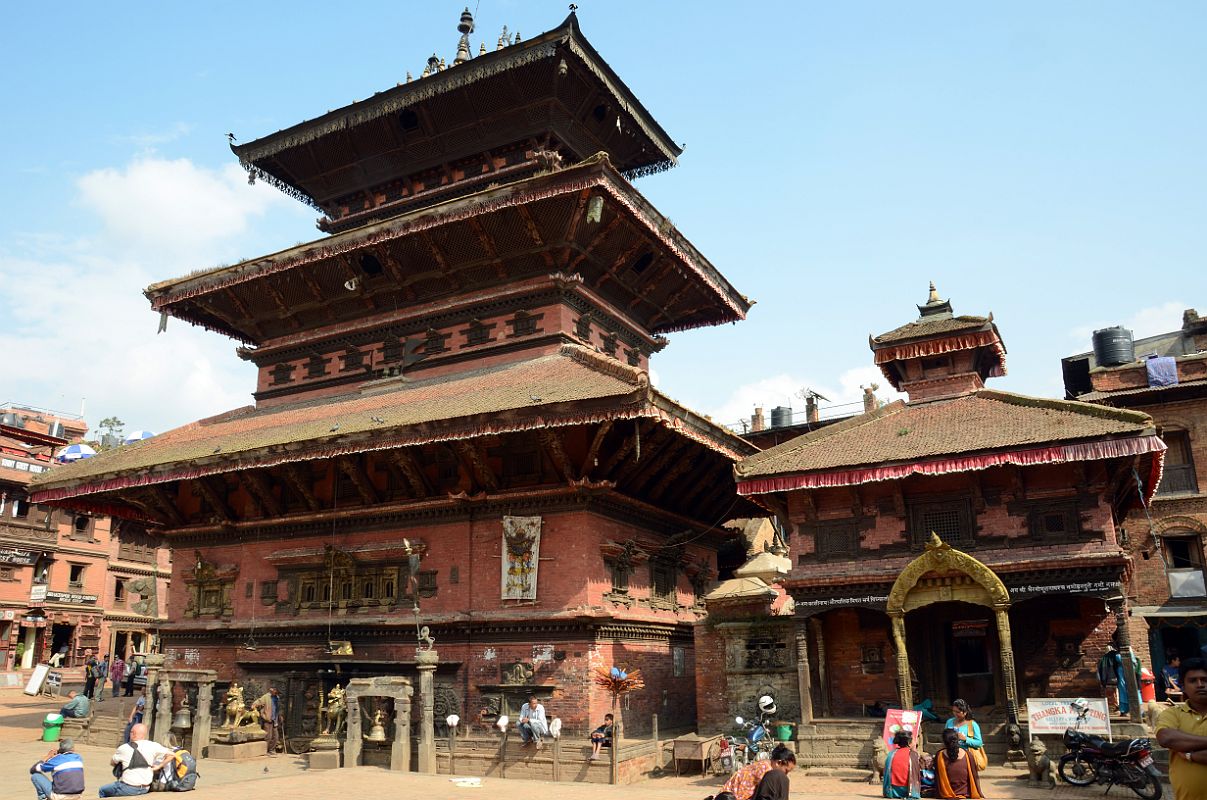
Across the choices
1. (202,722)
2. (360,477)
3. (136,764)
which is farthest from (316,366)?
(136,764)

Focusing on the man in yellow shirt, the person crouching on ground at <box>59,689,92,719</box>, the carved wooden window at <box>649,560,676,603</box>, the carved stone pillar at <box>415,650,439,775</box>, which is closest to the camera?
the man in yellow shirt

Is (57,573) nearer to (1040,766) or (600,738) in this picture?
(600,738)

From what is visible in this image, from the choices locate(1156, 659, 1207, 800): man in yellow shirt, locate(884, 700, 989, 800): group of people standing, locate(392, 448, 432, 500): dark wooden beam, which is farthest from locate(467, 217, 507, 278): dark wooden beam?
locate(1156, 659, 1207, 800): man in yellow shirt

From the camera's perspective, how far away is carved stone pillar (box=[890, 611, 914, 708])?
1898 cm

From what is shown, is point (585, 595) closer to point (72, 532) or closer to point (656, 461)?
point (656, 461)

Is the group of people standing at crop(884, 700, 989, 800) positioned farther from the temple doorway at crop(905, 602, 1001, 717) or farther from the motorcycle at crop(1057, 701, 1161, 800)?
the temple doorway at crop(905, 602, 1001, 717)

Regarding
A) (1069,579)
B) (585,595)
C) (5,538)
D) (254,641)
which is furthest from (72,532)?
(1069,579)

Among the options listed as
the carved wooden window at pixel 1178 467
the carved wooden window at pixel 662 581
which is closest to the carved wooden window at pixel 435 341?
the carved wooden window at pixel 662 581

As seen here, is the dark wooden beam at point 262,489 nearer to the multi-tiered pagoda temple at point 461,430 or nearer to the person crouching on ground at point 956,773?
the multi-tiered pagoda temple at point 461,430

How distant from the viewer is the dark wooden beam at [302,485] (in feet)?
81.5

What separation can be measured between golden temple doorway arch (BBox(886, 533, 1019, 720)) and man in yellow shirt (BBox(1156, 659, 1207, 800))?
13014 millimetres

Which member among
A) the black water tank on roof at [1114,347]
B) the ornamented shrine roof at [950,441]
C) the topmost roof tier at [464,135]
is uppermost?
the topmost roof tier at [464,135]

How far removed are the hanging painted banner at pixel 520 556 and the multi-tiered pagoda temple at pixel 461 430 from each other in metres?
0.07

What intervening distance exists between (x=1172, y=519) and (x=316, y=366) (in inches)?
1122
